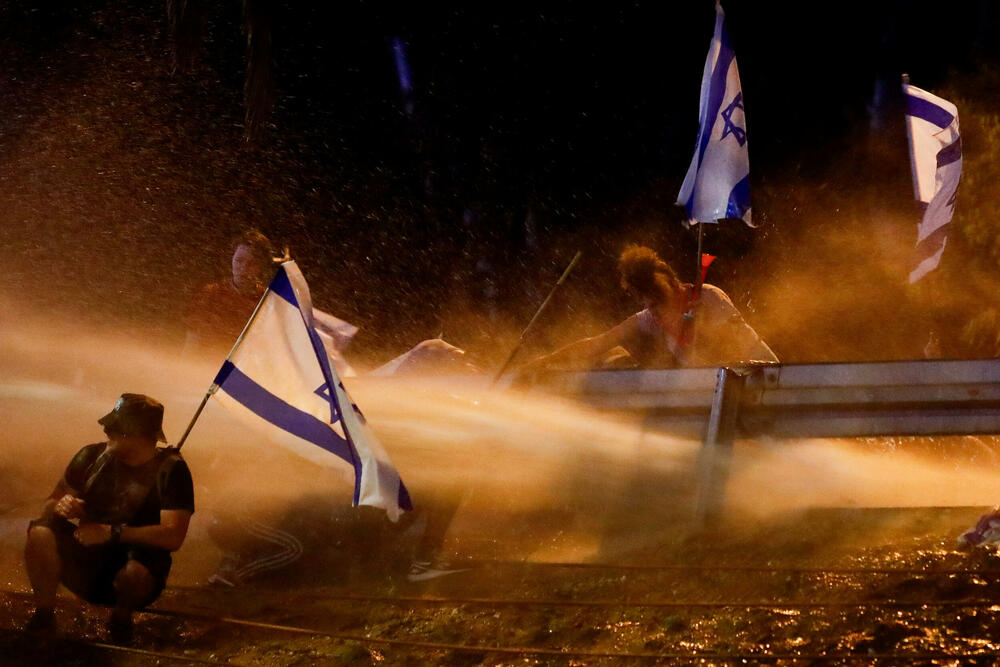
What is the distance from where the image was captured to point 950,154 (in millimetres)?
9875

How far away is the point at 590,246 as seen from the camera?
48.6 ft

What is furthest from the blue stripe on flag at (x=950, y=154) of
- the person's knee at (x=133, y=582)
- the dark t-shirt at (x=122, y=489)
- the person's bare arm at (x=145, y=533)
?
the person's knee at (x=133, y=582)

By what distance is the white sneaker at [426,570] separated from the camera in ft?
23.1

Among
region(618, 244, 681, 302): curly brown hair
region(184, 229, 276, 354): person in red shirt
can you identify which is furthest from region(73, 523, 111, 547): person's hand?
region(618, 244, 681, 302): curly brown hair

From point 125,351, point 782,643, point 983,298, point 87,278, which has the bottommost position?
point 782,643

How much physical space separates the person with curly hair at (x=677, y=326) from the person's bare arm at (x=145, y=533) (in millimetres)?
2619

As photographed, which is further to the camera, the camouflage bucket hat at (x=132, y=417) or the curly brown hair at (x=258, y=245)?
the curly brown hair at (x=258, y=245)

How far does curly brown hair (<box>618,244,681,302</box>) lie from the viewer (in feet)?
26.0

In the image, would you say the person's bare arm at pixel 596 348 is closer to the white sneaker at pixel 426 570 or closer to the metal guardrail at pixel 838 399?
the metal guardrail at pixel 838 399

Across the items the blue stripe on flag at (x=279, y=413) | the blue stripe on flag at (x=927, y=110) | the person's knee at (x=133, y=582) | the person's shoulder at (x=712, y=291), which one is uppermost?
the blue stripe on flag at (x=927, y=110)

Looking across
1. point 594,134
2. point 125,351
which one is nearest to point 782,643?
point 125,351

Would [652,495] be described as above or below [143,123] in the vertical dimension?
below

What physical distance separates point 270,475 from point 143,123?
8.05 m

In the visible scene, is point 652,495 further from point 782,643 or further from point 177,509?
point 177,509
